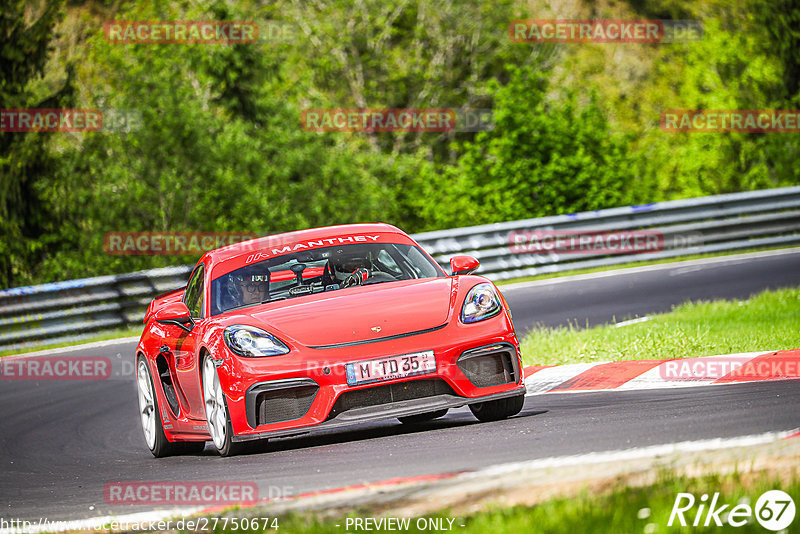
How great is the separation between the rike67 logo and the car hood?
9.79ft

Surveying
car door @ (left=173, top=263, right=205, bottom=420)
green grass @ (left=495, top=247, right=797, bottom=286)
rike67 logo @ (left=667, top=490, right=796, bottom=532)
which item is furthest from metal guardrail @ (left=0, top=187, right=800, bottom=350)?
rike67 logo @ (left=667, top=490, right=796, bottom=532)

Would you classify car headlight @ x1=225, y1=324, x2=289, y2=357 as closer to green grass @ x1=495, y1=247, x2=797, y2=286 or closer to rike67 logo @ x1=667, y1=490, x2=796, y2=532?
rike67 logo @ x1=667, y1=490, x2=796, y2=532

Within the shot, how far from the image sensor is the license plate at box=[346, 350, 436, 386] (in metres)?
6.31

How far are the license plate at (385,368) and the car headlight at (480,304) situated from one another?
1.54 feet

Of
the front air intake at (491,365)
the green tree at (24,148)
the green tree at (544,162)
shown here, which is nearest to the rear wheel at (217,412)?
the front air intake at (491,365)

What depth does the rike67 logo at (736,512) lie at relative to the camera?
345cm

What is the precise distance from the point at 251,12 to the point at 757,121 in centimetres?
1503

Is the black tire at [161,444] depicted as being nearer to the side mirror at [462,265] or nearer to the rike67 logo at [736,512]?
the side mirror at [462,265]

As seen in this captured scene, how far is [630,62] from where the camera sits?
165 ft

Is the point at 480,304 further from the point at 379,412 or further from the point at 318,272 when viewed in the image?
the point at 318,272

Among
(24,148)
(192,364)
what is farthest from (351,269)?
(24,148)

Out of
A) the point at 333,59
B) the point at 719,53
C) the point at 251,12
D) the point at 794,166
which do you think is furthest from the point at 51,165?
the point at 719,53

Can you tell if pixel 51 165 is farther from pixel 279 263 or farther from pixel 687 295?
pixel 279 263

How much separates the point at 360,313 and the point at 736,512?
10.9ft
